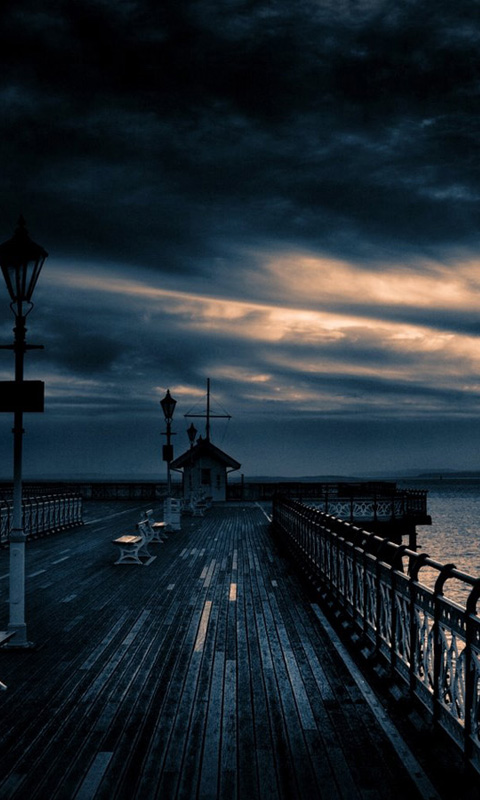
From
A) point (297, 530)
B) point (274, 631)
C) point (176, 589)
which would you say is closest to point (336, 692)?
point (274, 631)

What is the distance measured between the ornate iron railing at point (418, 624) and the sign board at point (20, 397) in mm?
4542

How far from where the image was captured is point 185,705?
641cm

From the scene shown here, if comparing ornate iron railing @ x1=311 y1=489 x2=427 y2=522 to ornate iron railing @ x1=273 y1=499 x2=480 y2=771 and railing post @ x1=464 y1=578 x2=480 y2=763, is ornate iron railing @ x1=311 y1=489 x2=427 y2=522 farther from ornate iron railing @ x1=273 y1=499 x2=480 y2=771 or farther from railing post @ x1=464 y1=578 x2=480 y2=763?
railing post @ x1=464 y1=578 x2=480 y2=763

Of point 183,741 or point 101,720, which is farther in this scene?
point 101,720

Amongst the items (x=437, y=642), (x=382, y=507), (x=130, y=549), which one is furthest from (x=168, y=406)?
(x=437, y=642)

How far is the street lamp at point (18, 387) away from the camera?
8.76 metres

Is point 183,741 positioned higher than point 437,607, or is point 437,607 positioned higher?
point 437,607

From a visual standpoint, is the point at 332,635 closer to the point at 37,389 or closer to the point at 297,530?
the point at 37,389

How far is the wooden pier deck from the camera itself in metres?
4.75

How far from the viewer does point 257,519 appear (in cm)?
3453

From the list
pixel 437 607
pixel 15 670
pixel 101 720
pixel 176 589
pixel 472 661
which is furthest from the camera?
pixel 176 589

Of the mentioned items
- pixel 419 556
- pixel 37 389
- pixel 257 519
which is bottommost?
pixel 257 519

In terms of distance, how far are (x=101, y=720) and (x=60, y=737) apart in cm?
48

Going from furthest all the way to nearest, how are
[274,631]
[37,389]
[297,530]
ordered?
[297,530] < [274,631] < [37,389]
